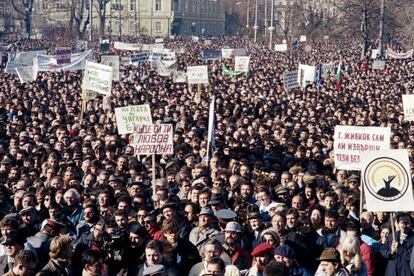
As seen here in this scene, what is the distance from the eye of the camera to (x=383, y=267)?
9.46 meters

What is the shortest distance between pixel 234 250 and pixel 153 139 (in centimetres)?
571

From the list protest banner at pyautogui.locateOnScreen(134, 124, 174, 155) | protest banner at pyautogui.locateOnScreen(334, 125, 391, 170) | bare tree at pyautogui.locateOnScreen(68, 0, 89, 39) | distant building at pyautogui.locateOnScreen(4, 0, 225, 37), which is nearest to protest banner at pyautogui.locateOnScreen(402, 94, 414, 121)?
protest banner at pyautogui.locateOnScreen(334, 125, 391, 170)

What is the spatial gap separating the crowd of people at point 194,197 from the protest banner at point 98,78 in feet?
2.08

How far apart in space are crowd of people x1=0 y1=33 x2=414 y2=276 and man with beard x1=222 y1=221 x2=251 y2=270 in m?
0.01

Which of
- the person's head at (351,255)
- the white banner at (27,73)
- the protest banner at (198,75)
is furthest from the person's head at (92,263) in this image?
the white banner at (27,73)

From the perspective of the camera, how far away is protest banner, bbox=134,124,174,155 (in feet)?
48.1

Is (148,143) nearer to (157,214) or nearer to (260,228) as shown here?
(157,214)

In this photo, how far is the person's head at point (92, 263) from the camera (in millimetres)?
7789

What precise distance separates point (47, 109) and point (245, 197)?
12942 millimetres

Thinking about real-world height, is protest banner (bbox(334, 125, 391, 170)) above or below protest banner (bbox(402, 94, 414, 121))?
above

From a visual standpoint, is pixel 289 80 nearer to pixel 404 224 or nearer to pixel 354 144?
pixel 354 144

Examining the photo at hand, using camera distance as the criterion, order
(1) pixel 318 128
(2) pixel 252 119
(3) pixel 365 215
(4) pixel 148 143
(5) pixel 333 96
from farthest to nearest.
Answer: (5) pixel 333 96
(2) pixel 252 119
(1) pixel 318 128
(4) pixel 148 143
(3) pixel 365 215

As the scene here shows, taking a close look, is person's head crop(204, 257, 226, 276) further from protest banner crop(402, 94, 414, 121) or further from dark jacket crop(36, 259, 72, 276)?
protest banner crop(402, 94, 414, 121)

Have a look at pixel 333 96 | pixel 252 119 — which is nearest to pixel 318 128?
pixel 252 119
